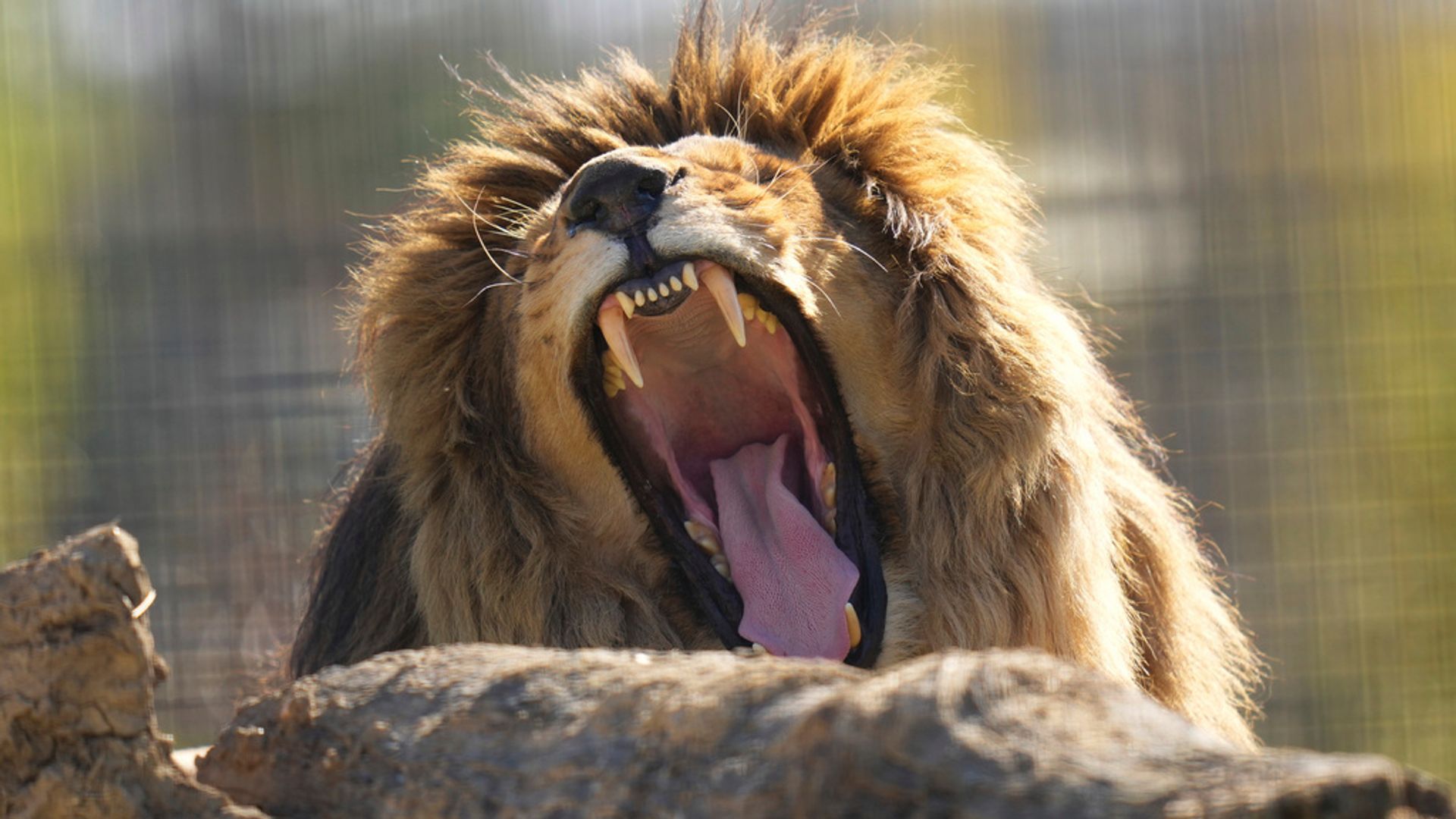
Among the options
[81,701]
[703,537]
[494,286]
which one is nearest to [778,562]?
[703,537]

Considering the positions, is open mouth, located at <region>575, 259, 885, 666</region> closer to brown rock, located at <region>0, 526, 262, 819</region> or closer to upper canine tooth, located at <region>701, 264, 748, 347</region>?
upper canine tooth, located at <region>701, 264, 748, 347</region>

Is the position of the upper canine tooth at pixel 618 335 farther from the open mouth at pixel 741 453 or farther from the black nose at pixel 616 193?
the black nose at pixel 616 193

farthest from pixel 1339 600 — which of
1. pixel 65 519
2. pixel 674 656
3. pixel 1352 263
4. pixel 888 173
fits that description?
pixel 674 656

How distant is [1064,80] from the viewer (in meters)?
7.70

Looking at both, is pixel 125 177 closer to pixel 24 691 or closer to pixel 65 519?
pixel 65 519

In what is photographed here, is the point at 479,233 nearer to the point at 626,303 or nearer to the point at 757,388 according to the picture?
the point at 626,303

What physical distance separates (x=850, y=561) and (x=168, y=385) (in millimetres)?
4889

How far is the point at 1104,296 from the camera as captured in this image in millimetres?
7254

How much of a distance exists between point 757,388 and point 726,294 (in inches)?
21.4

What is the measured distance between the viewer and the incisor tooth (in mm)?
2600

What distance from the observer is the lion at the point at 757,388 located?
2605 millimetres

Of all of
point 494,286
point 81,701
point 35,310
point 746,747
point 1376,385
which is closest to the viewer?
point 746,747

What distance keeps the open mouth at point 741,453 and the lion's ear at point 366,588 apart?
417 millimetres

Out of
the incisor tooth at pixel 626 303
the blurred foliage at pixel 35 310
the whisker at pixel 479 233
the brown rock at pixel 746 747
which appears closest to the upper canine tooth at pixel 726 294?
the incisor tooth at pixel 626 303
